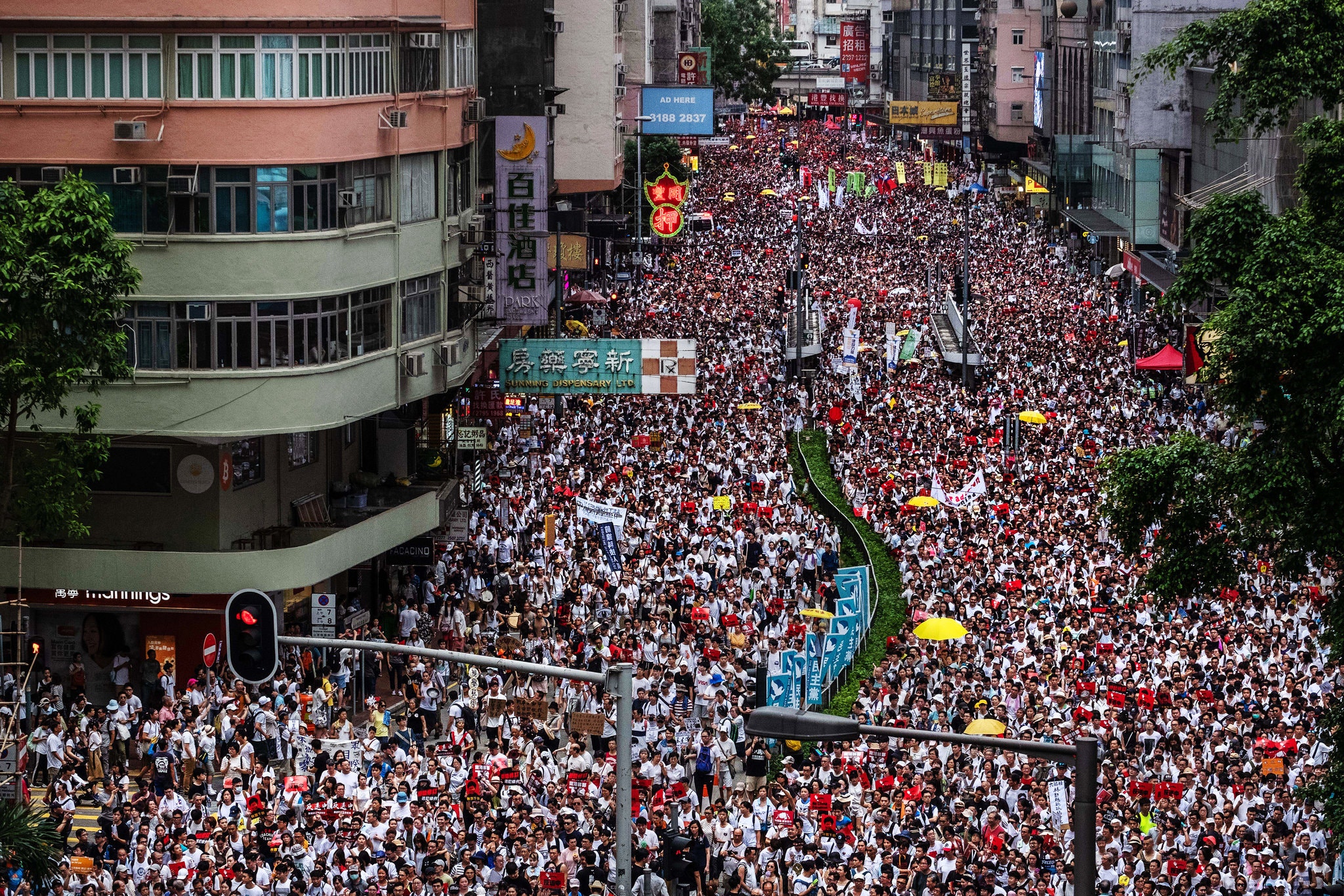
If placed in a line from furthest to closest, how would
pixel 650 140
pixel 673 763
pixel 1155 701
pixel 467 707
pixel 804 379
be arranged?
pixel 650 140 → pixel 804 379 → pixel 467 707 → pixel 1155 701 → pixel 673 763

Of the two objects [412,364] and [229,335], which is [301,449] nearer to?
[412,364]

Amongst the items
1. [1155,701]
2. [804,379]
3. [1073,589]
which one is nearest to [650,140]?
[804,379]

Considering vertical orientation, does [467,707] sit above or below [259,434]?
below

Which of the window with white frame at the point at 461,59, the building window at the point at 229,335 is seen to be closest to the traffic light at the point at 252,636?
the building window at the point at 229,335

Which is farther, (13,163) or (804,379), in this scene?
(804,379)

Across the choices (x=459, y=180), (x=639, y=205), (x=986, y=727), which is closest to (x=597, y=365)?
(x=459, y=180)

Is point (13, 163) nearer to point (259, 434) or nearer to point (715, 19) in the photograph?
point (259, 434)

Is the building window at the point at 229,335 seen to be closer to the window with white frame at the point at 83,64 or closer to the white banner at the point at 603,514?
the window with white frame at the point at 83,64
